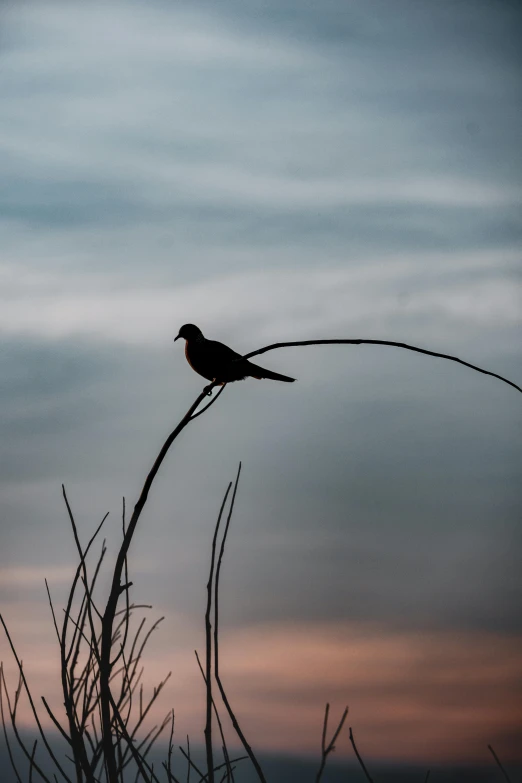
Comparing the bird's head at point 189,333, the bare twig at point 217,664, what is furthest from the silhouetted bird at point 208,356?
the bare twig at point 217,664

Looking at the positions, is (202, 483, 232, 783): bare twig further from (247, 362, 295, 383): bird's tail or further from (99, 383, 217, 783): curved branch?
(247, 362, 295, 383): bird's tail

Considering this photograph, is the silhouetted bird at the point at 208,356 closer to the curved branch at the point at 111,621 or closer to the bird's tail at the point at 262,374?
the bird's tail at the point at 262,374

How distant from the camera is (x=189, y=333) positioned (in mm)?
6738

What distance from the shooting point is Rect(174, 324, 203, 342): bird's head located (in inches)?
263

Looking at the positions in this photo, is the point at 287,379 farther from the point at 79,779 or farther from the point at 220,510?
the point at 79,779

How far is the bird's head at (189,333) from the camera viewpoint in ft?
21.9

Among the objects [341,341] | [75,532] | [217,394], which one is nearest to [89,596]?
[75,532]

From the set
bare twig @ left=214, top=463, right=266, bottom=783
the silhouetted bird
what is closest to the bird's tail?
the silhouetted bird

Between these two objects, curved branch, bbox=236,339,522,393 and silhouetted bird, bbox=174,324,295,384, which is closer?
curved branch, bbox=236,339,522,393

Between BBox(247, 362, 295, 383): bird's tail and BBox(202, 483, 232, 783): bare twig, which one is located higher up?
BBox(247, 362, 295, 383): bird's tail

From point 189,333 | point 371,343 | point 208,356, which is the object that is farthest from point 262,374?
point 371,343

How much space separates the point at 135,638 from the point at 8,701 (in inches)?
22.5

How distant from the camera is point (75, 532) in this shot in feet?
10.00

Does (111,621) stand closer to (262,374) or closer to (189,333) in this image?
(262,374)
